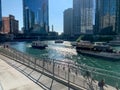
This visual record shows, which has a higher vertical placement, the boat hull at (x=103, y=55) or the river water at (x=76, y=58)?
the boat hull at (x=103, y=55)

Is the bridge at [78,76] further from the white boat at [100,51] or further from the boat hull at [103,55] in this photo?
the white boat at [100,51]

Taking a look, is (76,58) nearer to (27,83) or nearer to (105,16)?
(27,83)

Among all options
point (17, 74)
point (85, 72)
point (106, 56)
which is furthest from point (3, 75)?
point (106, 56)

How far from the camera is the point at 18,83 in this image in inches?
496

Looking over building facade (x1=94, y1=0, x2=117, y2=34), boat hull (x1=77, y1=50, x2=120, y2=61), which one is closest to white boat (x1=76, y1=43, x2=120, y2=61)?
boat hull (x1=77, y1=50, x2=120, y2=61)

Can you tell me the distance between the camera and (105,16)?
155500 millimetres

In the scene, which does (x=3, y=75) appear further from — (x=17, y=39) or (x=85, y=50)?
(x=17, y=39)

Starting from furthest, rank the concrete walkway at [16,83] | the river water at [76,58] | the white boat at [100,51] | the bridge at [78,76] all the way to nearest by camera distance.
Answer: the white boat at [100,51], the river water at [76,58], the concrete walkway at [16,83], the bridge at [78,76]

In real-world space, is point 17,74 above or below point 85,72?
below

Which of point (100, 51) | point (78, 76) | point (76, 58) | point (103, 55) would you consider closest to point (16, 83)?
point (78, 76)

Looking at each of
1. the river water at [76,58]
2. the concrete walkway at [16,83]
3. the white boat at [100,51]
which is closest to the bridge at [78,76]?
the concrete walkway at [16,83]

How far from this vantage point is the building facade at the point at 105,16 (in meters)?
152

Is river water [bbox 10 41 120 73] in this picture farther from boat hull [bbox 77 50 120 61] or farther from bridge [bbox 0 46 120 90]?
bridge [bbox 0 46 120 90]

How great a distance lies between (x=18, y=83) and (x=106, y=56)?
132 feet
